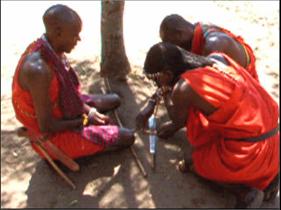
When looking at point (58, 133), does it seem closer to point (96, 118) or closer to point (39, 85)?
point (96, 118)

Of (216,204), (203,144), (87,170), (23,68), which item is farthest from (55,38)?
(216,204)

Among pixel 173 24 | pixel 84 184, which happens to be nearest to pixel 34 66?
pixel 84 184

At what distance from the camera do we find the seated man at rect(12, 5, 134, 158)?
3.51 meters

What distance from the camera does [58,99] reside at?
3.79 m

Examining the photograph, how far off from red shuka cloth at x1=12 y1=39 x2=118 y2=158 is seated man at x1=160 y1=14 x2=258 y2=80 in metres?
0.98

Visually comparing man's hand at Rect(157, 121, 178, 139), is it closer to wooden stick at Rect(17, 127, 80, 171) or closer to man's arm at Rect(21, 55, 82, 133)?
wooden stick at Rect(17, 127, 80, 171)

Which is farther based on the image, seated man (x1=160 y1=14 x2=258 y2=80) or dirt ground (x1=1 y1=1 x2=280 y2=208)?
seated man (x1=160 y1=14 x2=258 y2=80)

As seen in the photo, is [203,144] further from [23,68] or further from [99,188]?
[23,68]

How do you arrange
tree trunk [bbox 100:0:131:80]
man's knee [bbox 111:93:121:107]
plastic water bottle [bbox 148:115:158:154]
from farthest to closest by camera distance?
tree trunk [bbox 100:0:131:80], man's knee [bbox 111:93:121:107], plastic water bottle [bbox 148:115:158:154]

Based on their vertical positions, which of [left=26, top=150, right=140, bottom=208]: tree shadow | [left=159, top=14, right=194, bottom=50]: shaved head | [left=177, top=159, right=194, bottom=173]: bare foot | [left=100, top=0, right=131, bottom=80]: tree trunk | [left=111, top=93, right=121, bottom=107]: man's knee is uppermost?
[left=159, top=14, right=194, bottom=50]: shaved head

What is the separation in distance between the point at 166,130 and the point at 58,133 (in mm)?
1021

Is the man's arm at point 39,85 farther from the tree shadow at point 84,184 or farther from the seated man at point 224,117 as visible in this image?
the seated man at point 224,117

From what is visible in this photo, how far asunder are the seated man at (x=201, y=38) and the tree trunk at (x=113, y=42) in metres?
0.96

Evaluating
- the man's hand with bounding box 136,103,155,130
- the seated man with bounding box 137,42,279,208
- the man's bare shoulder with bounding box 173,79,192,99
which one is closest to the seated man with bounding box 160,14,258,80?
the seated man with bounding box 137,42,279,208
